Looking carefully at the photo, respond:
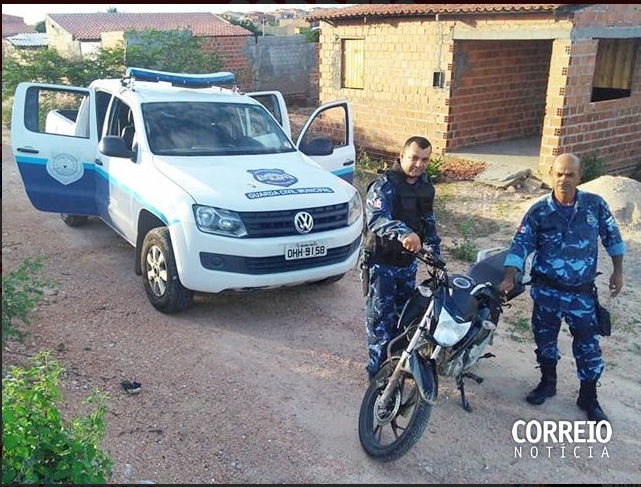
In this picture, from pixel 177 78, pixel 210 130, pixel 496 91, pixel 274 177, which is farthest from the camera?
pixel 496 91

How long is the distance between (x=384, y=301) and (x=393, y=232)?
0.67 meters

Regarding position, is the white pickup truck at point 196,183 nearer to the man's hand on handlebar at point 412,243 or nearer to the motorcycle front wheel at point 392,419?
the motorcycle front wheel at point 392,419

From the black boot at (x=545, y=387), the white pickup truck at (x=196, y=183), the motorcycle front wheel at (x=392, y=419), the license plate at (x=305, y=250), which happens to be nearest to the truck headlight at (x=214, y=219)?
the white pickup truck at (x=196, y=183)

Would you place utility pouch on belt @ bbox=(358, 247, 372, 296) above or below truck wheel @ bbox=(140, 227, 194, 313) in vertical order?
above

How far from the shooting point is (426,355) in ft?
11.3

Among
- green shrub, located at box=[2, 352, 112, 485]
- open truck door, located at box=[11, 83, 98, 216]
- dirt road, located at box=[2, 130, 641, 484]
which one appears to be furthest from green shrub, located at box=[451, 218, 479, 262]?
green shrub, located at box=[2, 352, 112, 485]

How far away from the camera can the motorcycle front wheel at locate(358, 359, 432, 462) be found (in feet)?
10.8

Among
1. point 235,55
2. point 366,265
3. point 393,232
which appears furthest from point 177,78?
point 235,55

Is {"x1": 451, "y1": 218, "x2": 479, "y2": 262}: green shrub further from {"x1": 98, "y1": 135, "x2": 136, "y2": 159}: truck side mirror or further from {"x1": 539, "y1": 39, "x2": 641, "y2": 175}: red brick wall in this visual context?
{"x1": 98, "y1": 135, "x2": 136, "y2": 159}: truck side mirror

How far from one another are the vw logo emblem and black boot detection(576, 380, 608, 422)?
2172 mm

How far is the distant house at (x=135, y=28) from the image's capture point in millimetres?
17750

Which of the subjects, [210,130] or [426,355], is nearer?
[426,355]

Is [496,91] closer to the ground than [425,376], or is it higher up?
higher up

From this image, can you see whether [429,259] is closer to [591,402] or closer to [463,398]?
[463,398]
